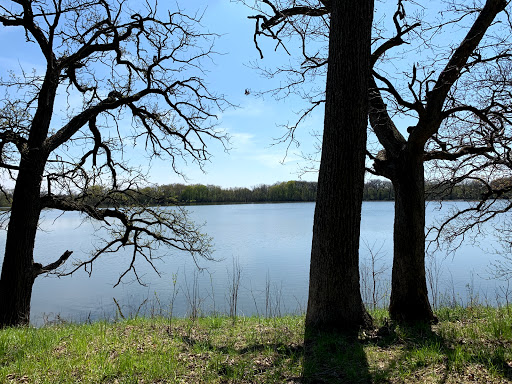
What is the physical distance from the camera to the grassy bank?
11.2 feet

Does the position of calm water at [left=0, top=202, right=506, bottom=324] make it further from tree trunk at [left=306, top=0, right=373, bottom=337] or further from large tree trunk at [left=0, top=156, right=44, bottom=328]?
tree trunk at [left=306, top=0, right=373, bottom=337]

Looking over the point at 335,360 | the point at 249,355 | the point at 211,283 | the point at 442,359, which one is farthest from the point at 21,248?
the point at 442,359

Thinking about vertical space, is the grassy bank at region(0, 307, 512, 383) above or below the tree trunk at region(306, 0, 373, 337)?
below

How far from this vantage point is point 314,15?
6172 mm

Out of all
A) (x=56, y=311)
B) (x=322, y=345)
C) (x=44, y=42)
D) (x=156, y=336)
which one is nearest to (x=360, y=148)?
(x=322, y=345)

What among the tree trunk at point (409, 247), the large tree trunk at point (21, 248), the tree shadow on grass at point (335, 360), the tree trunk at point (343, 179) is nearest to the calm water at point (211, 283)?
the large tree trunk at point (21, 248)

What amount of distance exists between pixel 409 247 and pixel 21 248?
702 centimetres

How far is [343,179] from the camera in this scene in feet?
15.1

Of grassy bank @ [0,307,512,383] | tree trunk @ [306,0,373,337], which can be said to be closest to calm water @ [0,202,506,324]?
grassy bank @ [0,307,512,383]

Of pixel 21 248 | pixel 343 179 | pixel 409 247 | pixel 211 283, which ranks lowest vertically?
pixel 211 283

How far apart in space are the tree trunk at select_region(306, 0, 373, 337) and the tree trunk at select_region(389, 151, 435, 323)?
3.88ft

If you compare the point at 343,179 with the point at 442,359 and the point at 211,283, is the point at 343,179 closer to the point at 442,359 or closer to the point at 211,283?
the point at 442,359

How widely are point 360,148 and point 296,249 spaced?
15.5 meters

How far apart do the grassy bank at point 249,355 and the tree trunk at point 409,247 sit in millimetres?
457
